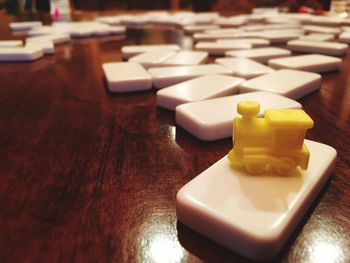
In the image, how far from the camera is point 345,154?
1.48ft

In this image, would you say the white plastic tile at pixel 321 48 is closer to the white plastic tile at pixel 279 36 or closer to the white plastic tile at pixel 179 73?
the white plastic tile at pixel 279 36

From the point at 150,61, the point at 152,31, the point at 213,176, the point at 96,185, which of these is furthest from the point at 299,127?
the point at 152,31

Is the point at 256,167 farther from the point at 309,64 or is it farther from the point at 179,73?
the point at 309,64

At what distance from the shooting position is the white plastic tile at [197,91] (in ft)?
1.97

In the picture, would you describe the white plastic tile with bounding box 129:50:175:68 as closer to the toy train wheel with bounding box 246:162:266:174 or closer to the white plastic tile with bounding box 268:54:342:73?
the white plastic tile with bounding box 268:54:342:73

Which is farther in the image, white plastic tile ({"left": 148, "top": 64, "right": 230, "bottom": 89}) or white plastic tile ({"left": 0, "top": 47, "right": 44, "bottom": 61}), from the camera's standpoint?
white plastic tile ({"left": 0, "top": 47, "right": 44, "bottom": 61})

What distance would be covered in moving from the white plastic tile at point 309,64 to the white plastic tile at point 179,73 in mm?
147

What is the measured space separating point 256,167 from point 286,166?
3 cm

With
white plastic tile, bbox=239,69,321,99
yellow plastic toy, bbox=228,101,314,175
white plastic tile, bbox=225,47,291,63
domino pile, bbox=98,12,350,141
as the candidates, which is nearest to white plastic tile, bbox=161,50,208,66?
domino pile, bbox=98,12,350,141

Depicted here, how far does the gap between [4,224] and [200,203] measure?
0.66ft

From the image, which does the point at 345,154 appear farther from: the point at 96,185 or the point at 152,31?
the point at 152,31

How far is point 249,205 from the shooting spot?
301 millimetres

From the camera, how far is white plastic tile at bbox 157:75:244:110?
60cm

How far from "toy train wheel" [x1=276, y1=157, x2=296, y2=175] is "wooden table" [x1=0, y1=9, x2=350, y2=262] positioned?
0.16ft
